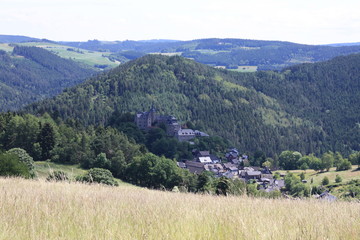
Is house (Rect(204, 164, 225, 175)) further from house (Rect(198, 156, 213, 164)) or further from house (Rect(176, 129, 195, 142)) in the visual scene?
house (Rect(176, 129, 195, 142))

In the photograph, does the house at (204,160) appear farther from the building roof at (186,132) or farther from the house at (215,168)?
the building roof at (186,132)

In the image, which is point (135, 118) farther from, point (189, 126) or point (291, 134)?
point (291, 134)

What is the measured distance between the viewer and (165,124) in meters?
120

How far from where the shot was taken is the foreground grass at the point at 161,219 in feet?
21.6

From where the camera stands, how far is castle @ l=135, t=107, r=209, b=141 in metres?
117

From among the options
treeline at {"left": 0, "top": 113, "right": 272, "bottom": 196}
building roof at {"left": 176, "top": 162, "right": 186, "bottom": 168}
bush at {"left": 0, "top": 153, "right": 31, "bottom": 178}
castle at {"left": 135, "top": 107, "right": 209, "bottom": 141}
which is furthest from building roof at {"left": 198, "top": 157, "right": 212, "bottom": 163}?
bush at {"left": 0, "top": 153, "right": 31, "bottom": 178}

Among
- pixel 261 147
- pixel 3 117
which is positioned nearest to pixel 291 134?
pixel 261 147

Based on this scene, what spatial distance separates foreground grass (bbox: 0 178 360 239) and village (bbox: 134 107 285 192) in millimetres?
79540

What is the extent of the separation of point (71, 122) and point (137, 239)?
276ft

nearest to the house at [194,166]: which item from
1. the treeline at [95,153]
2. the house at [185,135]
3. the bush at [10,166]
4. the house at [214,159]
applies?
the house at [214,159]

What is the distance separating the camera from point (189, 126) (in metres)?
133

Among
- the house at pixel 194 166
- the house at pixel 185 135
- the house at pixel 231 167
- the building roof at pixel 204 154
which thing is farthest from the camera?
the house at pixel 185 135

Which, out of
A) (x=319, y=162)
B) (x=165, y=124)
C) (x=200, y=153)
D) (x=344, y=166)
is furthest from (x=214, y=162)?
(x=344, y=166)

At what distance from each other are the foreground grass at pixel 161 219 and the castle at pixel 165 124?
108 metres
